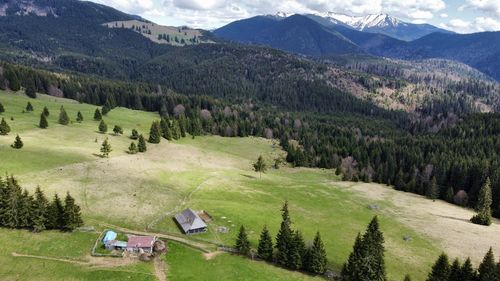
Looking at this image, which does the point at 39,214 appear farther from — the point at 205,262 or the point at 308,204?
the point at 308,204

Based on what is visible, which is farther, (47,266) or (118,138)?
(118,138)

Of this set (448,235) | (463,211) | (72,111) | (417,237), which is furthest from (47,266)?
(72,111)

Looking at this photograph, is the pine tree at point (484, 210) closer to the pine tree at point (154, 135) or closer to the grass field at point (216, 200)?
the grass field at point (216, 200)

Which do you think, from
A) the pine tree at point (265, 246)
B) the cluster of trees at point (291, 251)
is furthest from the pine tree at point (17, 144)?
the pine tree at point (265, 246)

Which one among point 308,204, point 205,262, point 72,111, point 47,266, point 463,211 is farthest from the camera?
point 72,111

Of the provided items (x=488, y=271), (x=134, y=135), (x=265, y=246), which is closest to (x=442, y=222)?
(x=488, y=271)

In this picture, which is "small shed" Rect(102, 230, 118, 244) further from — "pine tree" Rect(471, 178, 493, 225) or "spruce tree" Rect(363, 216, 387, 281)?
"pine tree" Rect(471, 178, 493, 225)
